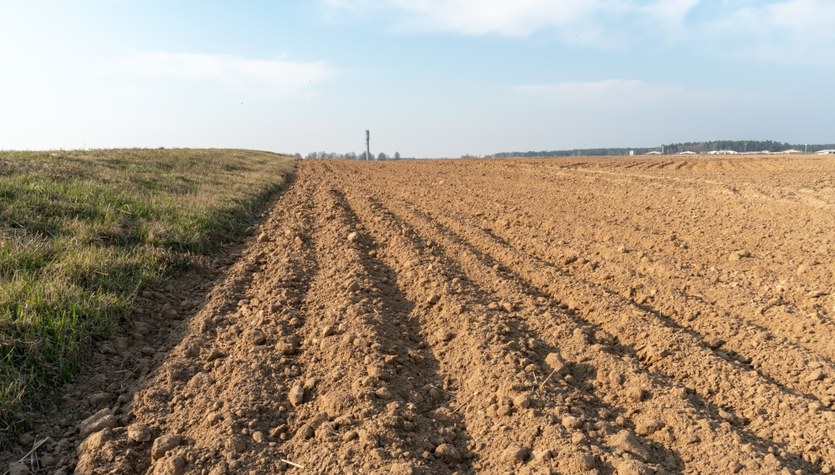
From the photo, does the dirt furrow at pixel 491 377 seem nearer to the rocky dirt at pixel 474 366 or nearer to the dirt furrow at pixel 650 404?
the rocky dirt at pixel 474 366

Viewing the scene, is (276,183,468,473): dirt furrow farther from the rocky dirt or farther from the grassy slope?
the grassy slope

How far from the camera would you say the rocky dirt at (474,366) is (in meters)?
2.70

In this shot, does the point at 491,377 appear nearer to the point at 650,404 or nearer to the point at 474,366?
the point at 474,366

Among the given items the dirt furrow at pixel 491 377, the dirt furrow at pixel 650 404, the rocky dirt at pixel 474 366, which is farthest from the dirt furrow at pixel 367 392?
the dirt furrow at pixel 650 404

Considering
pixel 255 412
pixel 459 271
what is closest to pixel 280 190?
pixel 459 271

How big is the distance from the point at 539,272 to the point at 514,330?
5.64 feet

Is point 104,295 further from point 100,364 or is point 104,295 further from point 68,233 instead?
point 68,233

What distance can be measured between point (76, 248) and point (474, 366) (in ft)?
14.3

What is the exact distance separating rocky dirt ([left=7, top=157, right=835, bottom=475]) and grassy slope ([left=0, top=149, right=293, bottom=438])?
10.0 inches

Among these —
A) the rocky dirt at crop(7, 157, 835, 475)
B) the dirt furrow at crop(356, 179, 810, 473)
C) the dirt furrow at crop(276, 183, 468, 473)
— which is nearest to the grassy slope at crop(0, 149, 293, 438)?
the rocky dirt at crop(7, 157, 835, 475)

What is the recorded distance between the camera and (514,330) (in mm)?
4094

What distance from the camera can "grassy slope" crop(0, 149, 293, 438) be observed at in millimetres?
3551

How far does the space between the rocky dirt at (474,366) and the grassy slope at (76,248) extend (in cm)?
25

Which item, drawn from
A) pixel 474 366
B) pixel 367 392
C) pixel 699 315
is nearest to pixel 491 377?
pixel 474 366
